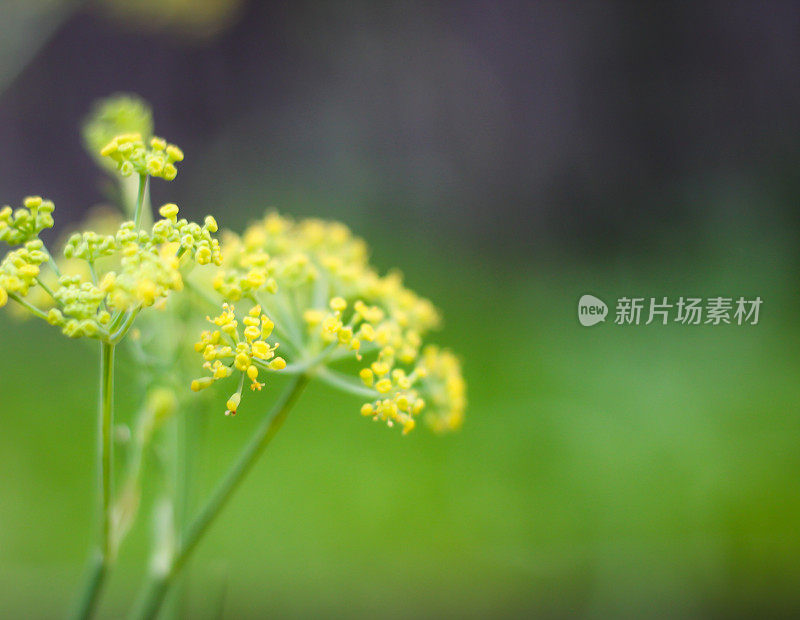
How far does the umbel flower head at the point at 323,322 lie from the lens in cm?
47

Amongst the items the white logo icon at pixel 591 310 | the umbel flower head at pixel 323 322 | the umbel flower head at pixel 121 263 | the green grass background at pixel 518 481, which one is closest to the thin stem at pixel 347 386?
the umbel flower head at pixel 323 322

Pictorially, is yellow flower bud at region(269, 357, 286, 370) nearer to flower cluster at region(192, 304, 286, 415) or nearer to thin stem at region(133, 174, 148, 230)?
flower cluster at region(192, 304, 286, 415)

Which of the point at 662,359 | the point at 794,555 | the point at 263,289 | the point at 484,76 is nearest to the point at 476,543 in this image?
the point at 794,555

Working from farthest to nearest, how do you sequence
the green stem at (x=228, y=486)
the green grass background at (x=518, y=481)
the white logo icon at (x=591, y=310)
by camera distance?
1. the white logo icon at (x=591, y=310)
2. the green grass background at (x=518, y=481)
3. the green stem at (x=228, y=486)

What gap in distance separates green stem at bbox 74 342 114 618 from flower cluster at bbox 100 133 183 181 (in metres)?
0.13

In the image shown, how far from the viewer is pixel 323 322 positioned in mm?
515

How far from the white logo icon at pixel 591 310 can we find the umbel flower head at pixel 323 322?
105 cm

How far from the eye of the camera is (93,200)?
241cm

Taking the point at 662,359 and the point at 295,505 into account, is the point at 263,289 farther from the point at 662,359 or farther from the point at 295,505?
the point at 662,359

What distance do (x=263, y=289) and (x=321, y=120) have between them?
217 centimetres

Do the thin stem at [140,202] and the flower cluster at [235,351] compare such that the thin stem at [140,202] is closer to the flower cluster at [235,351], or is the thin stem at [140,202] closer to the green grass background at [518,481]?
the flower cluster at [235,351]

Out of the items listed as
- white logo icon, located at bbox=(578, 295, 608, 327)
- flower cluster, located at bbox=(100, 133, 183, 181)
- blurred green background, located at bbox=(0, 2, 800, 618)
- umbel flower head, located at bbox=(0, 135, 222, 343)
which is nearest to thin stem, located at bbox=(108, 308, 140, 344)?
umbel flower head, located at bbox=(0, 135, 222, 343)

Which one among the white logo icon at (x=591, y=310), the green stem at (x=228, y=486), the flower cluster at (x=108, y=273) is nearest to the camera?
the flower cluster at (x=108, y=273)

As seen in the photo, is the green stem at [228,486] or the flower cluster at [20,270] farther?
the green stem at [228,486]
